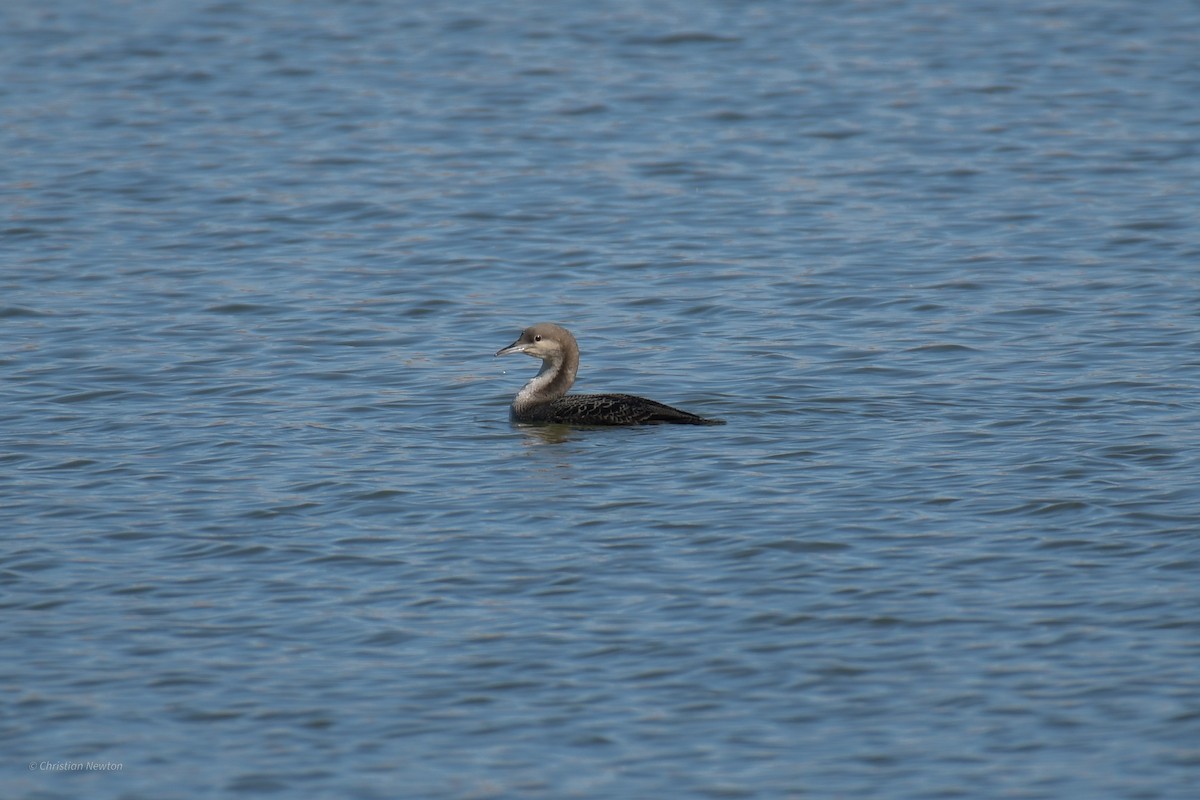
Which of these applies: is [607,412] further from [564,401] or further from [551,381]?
[551,381]

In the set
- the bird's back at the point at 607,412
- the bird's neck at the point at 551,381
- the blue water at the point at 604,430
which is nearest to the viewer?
the blue water at the point at 604,430

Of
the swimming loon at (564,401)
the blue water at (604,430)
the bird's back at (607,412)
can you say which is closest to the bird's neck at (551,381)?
the swimming loon at (564,401)

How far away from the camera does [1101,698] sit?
8766 mm

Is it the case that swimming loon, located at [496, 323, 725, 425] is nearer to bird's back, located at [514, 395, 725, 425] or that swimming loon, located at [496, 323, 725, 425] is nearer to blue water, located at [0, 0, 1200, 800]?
bird's back, located at [514, 395, 725, 425]

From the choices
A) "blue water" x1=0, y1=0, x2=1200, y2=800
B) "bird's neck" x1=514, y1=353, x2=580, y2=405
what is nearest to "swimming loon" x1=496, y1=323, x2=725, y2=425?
"bird's neck" x1=514, y1=353, x2=580, y2=405

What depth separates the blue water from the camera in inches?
344

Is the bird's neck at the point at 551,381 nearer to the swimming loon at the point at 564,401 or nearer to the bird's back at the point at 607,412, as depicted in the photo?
the swimming loon at the point at 564,401

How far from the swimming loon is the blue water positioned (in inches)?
9.4

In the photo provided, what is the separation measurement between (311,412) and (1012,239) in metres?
8.36

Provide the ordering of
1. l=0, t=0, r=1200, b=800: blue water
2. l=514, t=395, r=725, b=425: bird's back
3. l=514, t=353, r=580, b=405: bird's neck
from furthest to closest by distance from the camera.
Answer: l=514, t=353, r=580, b=405: bird's neck, l=514, t=395, r=725, b=425: bird's back, l=0, t=0, r=1200, b=800: blue water

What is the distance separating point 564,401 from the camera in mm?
13664

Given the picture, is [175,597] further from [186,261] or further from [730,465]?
[186,261]

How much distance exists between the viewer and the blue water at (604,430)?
8727mm

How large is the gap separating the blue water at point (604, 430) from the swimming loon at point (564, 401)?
0.79ft
